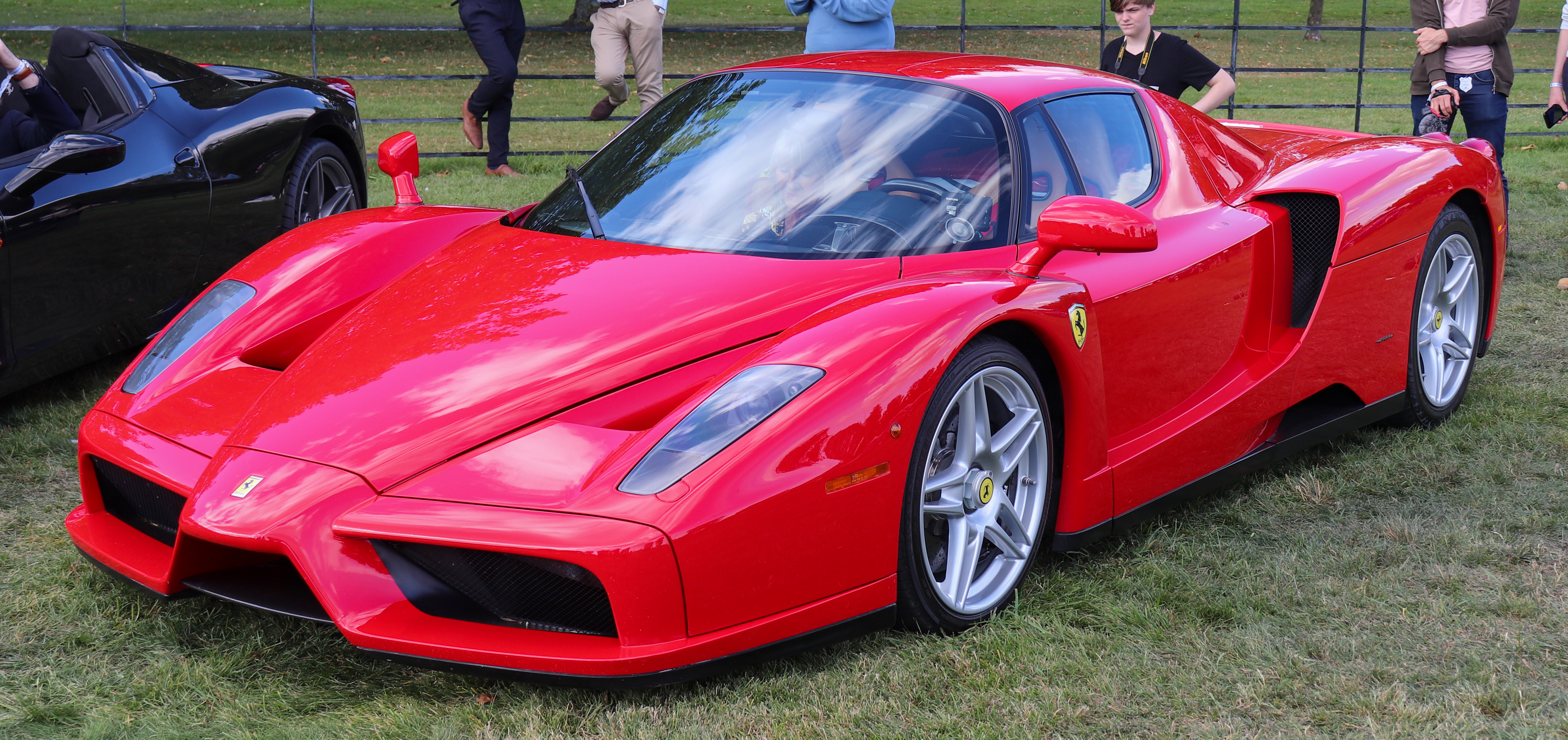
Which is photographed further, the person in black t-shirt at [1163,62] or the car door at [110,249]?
the person in black t-shirt at [1163,62]

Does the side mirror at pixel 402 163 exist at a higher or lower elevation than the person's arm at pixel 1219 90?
higher

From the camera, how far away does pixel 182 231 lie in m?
4.76

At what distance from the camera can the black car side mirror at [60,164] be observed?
13.4 ft

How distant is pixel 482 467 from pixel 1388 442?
2.98 meters

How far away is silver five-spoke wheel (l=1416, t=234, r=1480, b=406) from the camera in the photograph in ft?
13.7

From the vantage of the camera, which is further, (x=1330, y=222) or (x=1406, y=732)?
(x=1330, y=222)

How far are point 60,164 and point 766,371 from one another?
299 centimetres

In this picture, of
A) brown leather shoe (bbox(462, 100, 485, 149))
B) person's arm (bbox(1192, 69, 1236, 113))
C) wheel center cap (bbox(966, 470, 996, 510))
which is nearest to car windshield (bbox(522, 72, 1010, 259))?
wheel center cap (bbox(966, 470, 996, 510))

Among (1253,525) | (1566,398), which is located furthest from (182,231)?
(1566,398)

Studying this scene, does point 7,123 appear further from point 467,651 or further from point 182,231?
point 467,651

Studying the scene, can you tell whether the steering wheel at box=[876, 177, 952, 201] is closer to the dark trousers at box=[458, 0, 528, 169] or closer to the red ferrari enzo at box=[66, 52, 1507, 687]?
the red ferrari enzo at box=[66, 52, 1507, 687]

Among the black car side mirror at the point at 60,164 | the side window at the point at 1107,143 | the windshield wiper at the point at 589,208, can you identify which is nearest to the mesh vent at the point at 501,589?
the windshield wiper at the point at 589,208

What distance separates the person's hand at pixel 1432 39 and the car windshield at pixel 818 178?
4110mm

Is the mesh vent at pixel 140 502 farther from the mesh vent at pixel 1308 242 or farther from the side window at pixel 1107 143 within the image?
the mesh vent at pixel 1308 242
